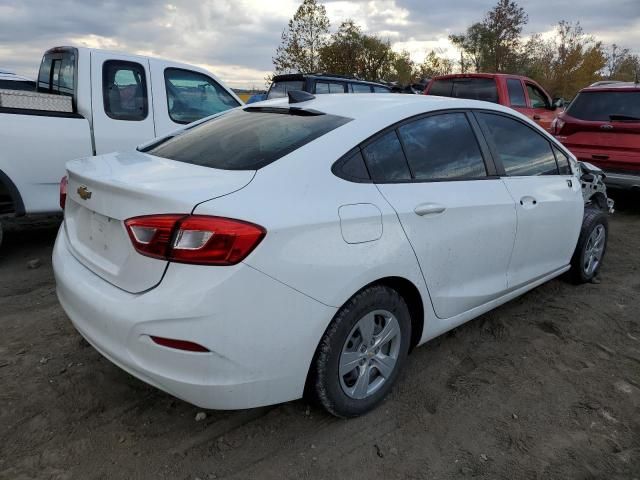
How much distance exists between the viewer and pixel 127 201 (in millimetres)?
2154

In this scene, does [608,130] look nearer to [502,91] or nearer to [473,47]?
[502,91]

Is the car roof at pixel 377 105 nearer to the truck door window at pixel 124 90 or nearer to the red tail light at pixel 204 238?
the red tail light at pixel 204 238

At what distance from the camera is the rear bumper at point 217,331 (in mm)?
1958

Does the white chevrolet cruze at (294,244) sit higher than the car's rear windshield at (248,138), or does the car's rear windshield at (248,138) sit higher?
the car's rear windshield at (248,138)

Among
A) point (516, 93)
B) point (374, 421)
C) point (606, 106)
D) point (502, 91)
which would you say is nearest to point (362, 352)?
point (374, 421)

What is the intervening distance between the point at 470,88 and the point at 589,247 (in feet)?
19.5

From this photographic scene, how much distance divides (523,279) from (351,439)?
1744 millimetres

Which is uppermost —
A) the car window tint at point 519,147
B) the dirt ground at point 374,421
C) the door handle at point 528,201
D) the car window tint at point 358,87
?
the car window tint at point 358,87

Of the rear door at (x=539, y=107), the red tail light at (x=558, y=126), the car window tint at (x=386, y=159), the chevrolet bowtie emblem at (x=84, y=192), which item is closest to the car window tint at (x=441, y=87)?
the rear door at (x=539, y=107)

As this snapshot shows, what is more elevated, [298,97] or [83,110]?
[298,97]

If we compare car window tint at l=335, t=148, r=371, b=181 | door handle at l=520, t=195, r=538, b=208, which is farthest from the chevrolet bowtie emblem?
door handle at l=520, t=195, r=538, b=208

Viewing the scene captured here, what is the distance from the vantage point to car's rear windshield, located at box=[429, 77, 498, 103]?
9.34m

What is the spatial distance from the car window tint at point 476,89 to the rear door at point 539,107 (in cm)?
94

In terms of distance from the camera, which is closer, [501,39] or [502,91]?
[502,91]
